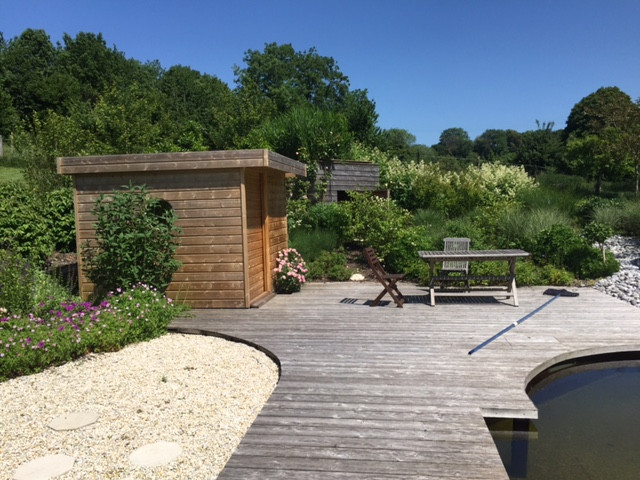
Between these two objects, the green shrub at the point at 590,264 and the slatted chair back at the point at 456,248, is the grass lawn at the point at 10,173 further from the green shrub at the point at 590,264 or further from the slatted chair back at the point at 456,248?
the green shrub at the point at 590,264

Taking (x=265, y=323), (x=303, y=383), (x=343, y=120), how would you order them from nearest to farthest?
(x=303, y=383)
(x=265, y=323)
(x=343, y=120)

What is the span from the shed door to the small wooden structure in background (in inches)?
239

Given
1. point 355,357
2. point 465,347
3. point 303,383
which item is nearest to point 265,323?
point 355,357

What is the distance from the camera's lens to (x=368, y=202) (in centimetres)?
1180

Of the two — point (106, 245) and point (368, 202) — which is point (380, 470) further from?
point (368, 202)

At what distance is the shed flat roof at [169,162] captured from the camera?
22.3 feet

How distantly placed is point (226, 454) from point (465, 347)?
9.97ft

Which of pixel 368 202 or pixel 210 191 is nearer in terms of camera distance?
pixel 210 191

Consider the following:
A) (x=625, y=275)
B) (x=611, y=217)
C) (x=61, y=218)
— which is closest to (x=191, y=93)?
(x=61, y=218)

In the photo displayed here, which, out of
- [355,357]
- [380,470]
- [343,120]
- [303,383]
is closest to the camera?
[380,470]

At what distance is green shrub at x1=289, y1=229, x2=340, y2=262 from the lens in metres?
10.6

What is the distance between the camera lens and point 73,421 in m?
3.55

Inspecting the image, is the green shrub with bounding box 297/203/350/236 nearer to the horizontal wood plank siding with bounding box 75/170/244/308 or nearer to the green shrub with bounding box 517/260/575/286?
the green shrub with bounding box 517/260/575/286

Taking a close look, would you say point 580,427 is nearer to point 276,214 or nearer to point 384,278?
point 384,278
